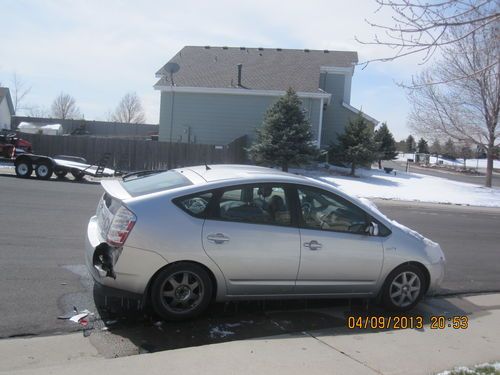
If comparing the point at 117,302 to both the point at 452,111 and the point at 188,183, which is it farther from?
the point at 452,111

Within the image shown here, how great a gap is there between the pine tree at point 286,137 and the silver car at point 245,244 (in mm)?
19767

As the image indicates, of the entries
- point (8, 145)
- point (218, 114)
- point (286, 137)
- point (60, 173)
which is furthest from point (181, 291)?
point (218, 114)

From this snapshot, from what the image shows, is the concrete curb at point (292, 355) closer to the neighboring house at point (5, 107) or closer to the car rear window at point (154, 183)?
the car rear window at point (154, 183)

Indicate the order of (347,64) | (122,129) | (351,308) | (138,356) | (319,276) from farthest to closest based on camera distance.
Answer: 1. (122,129)
2. (347,64)
3. (351,308)
4. (319,276)
5. (138,356)

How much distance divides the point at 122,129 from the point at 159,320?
69537 millimetres

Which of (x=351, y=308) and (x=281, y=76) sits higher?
(x=281, y=76)

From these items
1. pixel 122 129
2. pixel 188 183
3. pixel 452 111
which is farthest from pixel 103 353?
pixel 122 129

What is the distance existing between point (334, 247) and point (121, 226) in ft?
7.29

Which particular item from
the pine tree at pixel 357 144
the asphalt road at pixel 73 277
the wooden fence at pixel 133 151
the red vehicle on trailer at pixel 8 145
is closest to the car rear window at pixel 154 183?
the asphalt road at pixel 73 277

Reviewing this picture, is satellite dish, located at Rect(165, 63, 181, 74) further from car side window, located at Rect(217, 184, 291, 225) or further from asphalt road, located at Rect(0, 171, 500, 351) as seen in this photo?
car side window, located at Rect(217, 184, 291, 225)

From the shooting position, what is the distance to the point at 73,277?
629 cm

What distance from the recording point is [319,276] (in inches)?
212

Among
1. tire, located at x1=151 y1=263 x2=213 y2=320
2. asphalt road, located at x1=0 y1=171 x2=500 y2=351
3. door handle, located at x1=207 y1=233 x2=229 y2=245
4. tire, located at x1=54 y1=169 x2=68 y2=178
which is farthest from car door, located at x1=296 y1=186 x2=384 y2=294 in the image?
tire, located at x1=54 y1=169 x2=68 y2=178

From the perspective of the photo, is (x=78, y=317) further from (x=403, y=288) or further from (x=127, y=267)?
(x=403, y=288)
